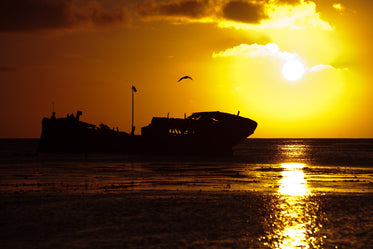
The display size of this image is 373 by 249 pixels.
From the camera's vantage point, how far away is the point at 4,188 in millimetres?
31891

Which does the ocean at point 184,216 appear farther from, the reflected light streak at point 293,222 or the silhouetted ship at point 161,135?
the silhouetted ship at point 161,135

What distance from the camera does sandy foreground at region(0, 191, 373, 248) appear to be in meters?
16.8

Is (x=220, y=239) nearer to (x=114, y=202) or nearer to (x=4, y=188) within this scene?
(x=114, y=202)

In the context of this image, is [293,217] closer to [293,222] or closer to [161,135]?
[293,222]

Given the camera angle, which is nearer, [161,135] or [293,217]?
[293,217]

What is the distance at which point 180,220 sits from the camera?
20.8m

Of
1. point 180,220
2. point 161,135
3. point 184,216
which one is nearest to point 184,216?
point 184,216

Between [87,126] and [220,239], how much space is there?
7000 cm

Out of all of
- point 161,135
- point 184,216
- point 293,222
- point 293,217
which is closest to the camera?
point 293,222

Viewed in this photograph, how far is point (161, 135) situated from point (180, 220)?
65912 millimetres

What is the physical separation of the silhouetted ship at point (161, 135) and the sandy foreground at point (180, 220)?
56.3 m

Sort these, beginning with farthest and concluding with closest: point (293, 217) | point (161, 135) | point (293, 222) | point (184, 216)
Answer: point (161, 135), point (184, 216), point (293, 217), point (293, 222)

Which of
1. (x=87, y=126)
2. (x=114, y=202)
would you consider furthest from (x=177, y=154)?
(x=114, y=202)

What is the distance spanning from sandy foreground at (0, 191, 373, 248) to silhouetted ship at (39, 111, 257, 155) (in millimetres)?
56298
